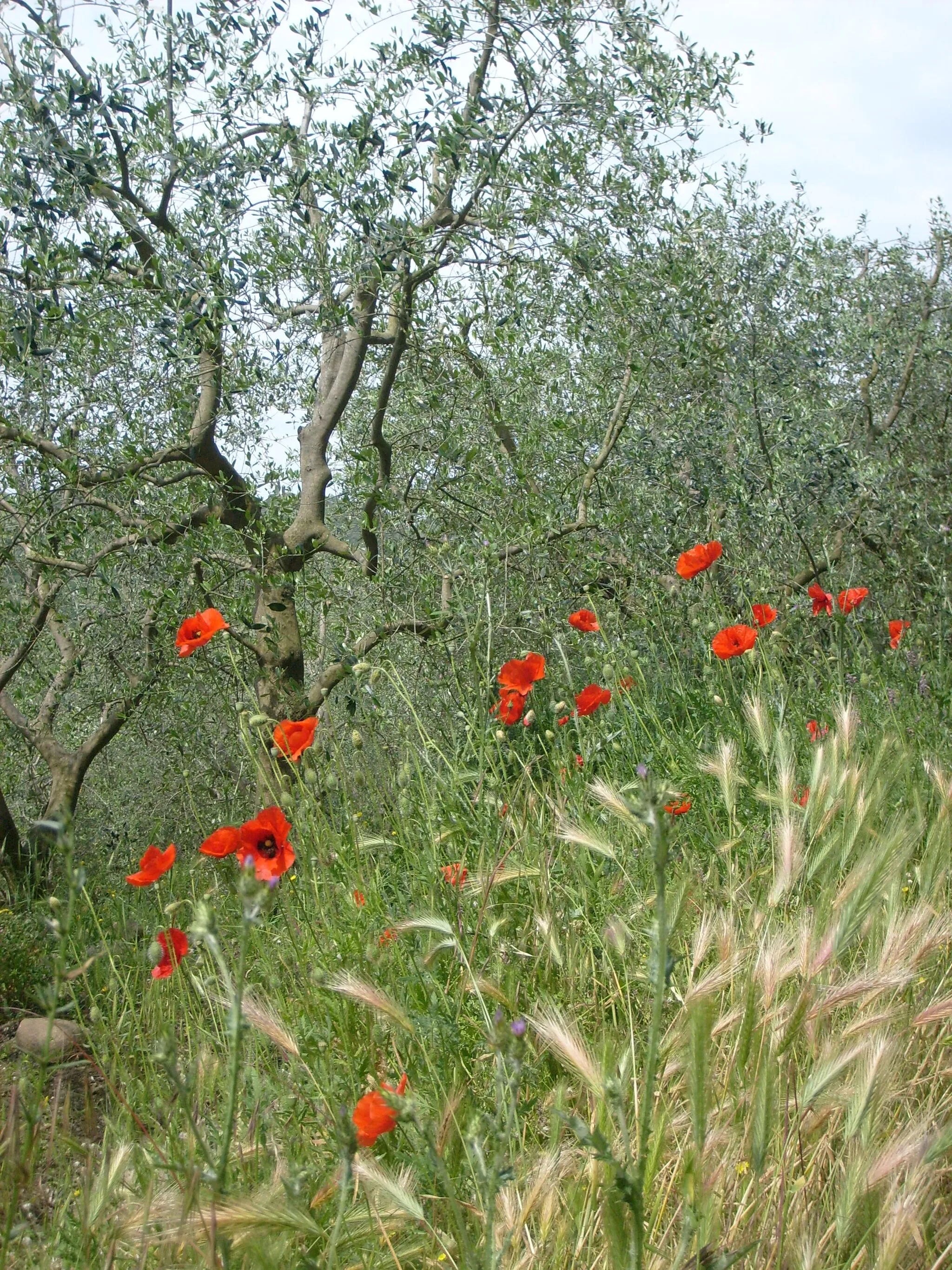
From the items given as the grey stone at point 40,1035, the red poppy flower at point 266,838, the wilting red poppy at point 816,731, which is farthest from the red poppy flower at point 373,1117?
the grey stone at point 40,1035

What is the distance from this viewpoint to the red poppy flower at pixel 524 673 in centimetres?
288

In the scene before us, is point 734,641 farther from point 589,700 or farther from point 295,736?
point 295,736

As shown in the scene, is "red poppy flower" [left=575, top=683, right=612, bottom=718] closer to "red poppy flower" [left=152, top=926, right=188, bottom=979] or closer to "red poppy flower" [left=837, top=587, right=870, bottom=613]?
"red poppy flower" [left=837, top=587, right=870, bottom=613]

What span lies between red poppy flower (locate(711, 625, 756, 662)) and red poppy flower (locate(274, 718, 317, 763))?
3.75 feet

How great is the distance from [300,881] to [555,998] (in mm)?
715

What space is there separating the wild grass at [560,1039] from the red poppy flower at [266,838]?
132 mm

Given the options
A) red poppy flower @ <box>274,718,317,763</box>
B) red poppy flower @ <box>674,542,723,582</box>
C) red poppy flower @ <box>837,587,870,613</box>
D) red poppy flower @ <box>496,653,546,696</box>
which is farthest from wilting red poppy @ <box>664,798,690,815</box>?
red poppy flower @ <box>837,587,870,613</box>

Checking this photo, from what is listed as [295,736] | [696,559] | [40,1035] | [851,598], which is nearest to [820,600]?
[851,598]

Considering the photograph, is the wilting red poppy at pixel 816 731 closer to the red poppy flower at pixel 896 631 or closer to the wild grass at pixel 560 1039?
the wild grass at pixel 560 1039

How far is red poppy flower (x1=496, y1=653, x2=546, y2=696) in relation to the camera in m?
2.88

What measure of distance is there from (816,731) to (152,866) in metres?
1.76

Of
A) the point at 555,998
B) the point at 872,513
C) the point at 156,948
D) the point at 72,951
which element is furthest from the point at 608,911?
the point at 872,513

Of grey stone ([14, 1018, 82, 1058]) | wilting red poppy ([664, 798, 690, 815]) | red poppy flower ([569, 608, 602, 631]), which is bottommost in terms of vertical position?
grey stone ([14, 1018, 82, 1058])

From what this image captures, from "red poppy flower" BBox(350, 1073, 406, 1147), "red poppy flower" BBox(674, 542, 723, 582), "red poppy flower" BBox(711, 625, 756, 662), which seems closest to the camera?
"red poppy flower" BBox(350, 1073, 406, 1147)
